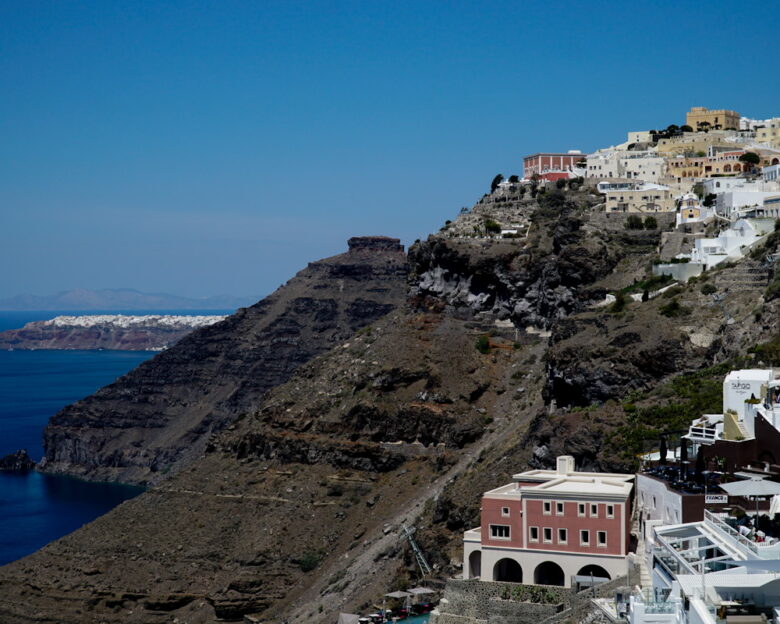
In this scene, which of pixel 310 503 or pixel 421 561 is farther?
pixel 310 503

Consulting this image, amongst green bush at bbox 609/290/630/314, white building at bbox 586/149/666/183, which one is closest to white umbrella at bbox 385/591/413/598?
green bush at bbox 609/290/630/314

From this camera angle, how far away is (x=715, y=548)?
30109 mm

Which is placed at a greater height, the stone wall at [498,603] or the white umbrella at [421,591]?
the stone wall at [498,603]

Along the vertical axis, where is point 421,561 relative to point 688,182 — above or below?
below

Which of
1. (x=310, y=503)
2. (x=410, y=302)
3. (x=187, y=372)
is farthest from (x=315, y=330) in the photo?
(x=310, y=503)

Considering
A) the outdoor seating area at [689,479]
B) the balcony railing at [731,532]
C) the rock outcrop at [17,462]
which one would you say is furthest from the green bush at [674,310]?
the rock outcrop at [17,462]

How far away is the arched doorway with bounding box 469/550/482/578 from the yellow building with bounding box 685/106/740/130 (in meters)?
64.2

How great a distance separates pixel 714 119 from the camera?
341ft

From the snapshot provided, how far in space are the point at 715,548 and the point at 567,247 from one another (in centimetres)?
5420

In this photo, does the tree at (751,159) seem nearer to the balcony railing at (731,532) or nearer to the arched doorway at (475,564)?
the arched doorway at (475,564)

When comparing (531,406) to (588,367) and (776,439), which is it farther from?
(776,439)

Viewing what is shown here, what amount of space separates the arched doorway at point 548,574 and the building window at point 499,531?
4.99ft

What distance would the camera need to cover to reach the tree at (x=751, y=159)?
86.9 metres

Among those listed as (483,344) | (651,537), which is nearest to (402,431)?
(483,344)
